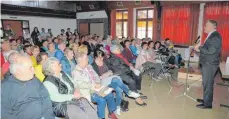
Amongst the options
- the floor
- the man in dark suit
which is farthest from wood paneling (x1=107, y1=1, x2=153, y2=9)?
the man in dark suit

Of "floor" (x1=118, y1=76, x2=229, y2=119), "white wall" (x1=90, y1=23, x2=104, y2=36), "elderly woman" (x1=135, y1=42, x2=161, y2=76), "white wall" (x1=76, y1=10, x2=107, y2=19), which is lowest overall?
"floor" (x1=118, y1=76, x2=229, y2=119)

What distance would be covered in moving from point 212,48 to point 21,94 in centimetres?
268

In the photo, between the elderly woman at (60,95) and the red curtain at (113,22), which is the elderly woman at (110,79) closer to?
the elderly woman at (60,95)

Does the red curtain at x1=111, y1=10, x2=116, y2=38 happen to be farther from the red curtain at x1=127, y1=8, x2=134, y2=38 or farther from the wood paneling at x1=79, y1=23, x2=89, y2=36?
the wood paneling at x1=79, y1=23, x2=89, y2=36

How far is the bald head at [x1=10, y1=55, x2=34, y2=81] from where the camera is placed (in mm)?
1603

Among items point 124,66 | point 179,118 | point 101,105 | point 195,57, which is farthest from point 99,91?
point 195,57

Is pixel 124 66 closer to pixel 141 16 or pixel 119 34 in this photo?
pixel 141 16

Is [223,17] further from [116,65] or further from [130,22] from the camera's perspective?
[116,65]

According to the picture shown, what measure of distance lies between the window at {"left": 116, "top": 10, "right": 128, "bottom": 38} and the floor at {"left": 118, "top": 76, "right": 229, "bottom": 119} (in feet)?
18.3

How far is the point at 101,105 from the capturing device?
99.4 inches

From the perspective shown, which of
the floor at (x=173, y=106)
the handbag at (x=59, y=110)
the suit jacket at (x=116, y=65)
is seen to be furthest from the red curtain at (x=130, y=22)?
the handbag at (x=59, y=110)

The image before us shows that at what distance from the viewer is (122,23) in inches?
374

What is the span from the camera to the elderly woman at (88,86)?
2.45 meters

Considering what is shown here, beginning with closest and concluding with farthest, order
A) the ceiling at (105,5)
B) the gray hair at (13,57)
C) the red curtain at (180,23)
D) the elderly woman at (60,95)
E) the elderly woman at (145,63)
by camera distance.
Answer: the gray hair at (13,57)
the elderly woman at (60,95)
the elderly woman at (145,63)
the red curtain at (180,23)
the ceiling at (105,5)
